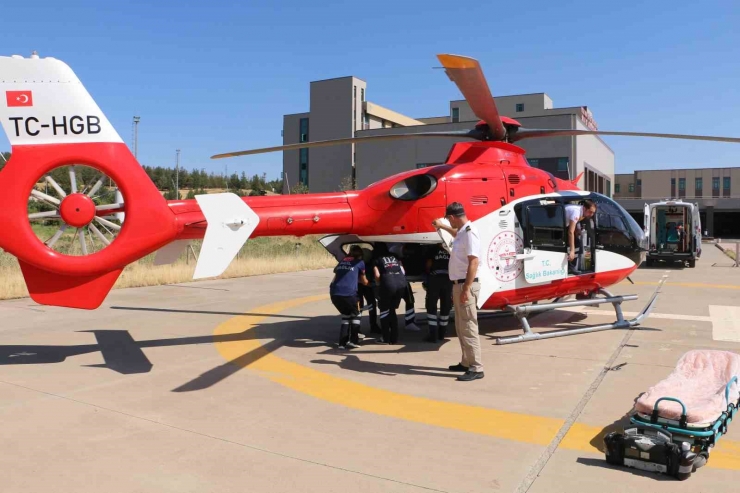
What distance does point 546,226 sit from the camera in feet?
29.6

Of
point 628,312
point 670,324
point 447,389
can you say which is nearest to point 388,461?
point 447,389

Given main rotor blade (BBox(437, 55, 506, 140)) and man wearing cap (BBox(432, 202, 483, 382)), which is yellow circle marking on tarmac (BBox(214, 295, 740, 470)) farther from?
main rotor blade (BBox(437, 55, 506, 140))

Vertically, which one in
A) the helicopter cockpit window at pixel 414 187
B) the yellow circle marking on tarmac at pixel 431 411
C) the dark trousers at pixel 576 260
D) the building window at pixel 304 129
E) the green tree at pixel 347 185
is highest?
the building window at pixel 304 129

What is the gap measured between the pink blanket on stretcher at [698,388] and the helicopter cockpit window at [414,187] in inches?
161

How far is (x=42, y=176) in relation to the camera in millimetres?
6645

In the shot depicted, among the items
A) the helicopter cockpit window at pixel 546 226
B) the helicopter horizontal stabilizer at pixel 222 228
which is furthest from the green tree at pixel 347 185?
the helicopter horizontal stabilizer at pixel 222 228

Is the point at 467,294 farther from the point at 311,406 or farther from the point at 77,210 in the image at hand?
the point at 77,210

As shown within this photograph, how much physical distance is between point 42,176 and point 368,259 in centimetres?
469

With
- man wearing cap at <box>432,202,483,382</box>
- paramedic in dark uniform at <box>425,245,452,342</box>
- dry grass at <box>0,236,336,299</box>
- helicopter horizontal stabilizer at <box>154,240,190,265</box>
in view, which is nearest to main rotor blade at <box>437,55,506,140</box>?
man wearing cap at <box>432,202,483,382</box>

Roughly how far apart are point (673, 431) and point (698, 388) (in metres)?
1.15

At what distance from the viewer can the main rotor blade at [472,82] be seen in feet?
20.1

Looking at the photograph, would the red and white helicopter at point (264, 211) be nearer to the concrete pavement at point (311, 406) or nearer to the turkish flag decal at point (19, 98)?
the turkish flag decal at point (19, 98)

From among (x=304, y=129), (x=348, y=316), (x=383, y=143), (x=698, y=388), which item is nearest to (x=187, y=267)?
(x=348, y=316)

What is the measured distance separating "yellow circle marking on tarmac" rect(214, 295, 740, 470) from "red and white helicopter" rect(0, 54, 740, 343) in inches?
66.3
